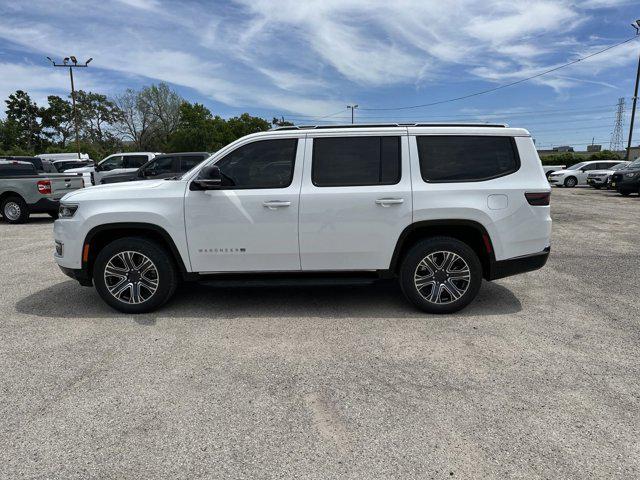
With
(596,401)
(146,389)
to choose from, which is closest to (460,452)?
(596,401)

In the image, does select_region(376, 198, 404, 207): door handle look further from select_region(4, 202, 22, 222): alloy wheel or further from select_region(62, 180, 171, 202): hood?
select_region(4, 202, 22, 222): alloy wheel

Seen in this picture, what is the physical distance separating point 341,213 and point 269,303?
1.42 metres

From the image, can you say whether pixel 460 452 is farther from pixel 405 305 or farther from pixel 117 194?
pixel 117 194

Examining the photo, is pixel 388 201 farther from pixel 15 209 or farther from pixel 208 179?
pixel 15 209

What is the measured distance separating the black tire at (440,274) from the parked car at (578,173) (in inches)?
1001

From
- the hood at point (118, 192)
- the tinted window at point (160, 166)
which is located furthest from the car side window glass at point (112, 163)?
the hood at point (118, 192)

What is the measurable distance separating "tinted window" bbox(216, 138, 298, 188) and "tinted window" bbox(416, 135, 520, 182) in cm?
137

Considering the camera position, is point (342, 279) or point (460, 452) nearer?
point (460, 452)

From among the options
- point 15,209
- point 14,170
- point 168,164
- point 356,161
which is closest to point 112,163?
point 168,164

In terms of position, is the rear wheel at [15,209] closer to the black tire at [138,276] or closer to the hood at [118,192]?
the hood at [118,192]

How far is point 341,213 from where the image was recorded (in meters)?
4.40

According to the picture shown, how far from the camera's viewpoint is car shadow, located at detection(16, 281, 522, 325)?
469cm

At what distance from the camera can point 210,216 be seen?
4445 mm

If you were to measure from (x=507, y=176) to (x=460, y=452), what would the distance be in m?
2.94
